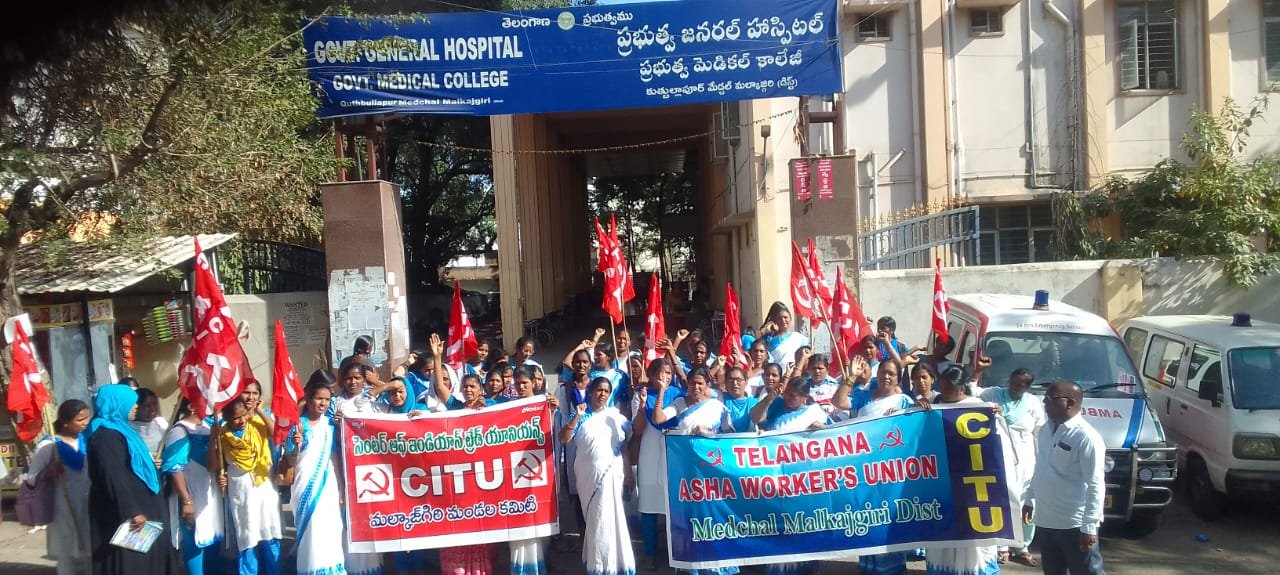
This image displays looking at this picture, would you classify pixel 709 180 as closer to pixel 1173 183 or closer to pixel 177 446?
pixel 1173 183

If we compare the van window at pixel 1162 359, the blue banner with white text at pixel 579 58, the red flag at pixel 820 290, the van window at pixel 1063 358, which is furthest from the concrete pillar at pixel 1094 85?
the van window at pixel 1063 358

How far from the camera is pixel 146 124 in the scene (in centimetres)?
957

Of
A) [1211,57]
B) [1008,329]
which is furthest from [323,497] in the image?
[1211,57]

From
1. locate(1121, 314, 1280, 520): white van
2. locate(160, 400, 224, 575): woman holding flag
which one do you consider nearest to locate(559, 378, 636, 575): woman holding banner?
locate(160, 400, 224, 575): woman holding flag

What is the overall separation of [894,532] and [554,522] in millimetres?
2186

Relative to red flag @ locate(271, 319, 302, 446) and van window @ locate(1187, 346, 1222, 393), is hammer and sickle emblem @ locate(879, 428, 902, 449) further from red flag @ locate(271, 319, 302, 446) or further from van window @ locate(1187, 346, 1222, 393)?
red flag @ locate(271, 319, 302, 446)

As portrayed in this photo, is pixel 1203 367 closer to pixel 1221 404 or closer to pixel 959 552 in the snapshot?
pixel 1221 404

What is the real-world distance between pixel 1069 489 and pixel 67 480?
5998mm

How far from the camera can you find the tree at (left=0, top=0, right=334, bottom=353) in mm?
8477

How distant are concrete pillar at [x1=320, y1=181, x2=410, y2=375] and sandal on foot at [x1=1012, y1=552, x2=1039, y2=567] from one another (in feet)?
25.2

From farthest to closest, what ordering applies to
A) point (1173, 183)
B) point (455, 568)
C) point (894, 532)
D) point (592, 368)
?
point (1173, 183), point (592, 368), point (455, 568), point (894, 532)

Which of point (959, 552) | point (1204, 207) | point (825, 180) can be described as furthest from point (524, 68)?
point (1204, 207)

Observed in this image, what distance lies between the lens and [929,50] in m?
16.4

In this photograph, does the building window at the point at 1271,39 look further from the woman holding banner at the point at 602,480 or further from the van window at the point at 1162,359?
the woman holding banner at the point at 602,480
